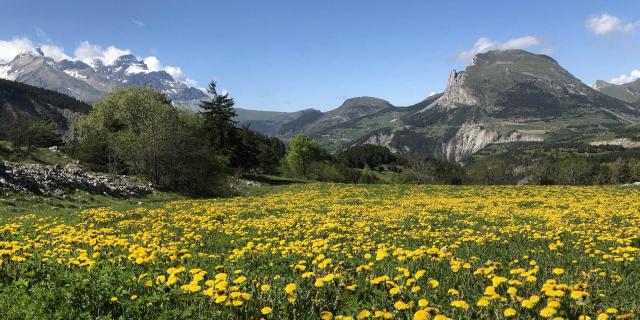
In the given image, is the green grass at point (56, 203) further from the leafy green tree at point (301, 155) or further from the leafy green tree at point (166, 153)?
the leafy green tree at point (301, 155)

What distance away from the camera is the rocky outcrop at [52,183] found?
84.6ft

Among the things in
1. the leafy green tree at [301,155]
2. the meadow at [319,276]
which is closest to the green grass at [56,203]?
the meadow at [319,276]

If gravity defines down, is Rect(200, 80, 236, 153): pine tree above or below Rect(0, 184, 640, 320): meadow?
above

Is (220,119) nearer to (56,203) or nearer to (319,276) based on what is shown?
(56,203)

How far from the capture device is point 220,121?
2790 inches

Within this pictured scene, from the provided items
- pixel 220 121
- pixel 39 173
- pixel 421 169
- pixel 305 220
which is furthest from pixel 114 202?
pixel 421 169

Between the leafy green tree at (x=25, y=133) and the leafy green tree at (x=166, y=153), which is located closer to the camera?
the leafy green tree at (x=166, y=153)

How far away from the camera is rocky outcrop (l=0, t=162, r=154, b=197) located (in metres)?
25.8

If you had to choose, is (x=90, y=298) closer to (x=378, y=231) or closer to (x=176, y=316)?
(x=176, y=316)

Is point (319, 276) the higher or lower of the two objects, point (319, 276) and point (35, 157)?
the lower

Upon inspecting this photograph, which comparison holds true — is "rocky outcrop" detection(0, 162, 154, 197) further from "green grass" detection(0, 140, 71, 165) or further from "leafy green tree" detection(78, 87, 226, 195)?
"green grass" detection(0, 140, 71, 165)

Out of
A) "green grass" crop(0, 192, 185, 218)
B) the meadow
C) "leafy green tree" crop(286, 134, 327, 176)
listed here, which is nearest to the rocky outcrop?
"green grass" crop(0, 192, 185, 218)

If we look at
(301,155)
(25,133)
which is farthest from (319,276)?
(301,155)

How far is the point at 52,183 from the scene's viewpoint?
1090 inches
